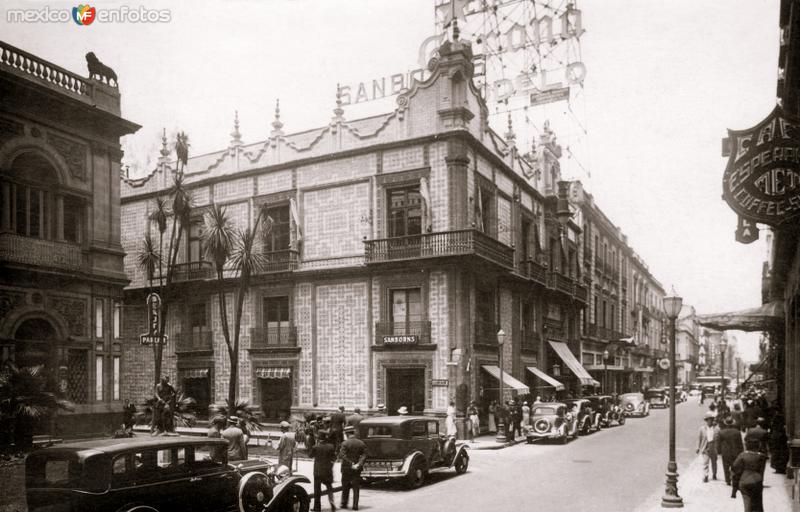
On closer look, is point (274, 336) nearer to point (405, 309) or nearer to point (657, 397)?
point (405, 309)

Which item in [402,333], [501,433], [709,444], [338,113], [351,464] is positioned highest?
[338,113]

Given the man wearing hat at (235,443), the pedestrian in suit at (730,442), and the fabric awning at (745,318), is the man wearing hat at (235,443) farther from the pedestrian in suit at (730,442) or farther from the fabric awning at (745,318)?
the fabric awning at (745,318)

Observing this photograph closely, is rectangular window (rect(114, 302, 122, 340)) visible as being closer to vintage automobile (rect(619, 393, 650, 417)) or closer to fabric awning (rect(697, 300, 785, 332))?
fabric awning (rect(697, 300, 785, 332))

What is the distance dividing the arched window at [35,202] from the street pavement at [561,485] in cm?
1161

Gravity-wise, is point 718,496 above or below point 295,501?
below

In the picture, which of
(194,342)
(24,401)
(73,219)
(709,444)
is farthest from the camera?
(194,342)

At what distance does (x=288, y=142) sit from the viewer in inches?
1278

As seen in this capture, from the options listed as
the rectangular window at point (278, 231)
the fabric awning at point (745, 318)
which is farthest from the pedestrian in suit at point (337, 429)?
the rectangular window at point (278, 231)

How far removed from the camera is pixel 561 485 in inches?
642

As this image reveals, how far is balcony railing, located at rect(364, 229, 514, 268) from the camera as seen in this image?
2747 cm

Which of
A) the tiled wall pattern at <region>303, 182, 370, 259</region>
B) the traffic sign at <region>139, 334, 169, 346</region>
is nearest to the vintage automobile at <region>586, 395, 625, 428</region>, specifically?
the tiled wall pattern at <region>303, 182, 370, 259</region>

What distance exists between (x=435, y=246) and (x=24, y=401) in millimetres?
16080

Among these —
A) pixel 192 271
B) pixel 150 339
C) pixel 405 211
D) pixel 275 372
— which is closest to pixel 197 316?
pixel 192 271

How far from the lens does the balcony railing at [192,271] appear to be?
34000 mm
